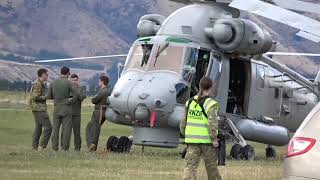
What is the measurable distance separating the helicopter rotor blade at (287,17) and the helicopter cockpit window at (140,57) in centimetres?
457

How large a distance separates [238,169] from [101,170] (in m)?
2.70

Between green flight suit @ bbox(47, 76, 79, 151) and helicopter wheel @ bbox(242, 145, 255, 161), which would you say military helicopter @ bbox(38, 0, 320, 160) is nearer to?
helicopter wheel @ bbox(242, 145, 255, 161)

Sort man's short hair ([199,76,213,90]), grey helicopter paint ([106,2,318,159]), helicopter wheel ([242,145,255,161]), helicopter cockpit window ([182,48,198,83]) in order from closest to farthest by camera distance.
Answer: man's short hair ([199,76,213,90])
grey helicopter paint ([106,2,318,159])
helicopter cockpit window ([182,48,198,83])
helicopter wheel ([242,145,255,161])

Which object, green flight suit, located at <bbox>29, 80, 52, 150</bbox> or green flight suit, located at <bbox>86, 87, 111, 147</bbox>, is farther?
green flight suit, located at <bbox>86, 87, 111, 147</bbox>

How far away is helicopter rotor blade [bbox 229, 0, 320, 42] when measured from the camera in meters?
14.2

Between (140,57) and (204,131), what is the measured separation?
28.1 ft

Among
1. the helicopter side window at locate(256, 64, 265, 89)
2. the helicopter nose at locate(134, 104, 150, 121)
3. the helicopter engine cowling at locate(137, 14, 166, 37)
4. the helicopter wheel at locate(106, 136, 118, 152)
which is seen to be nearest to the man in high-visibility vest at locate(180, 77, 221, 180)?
the helicopter nose at locate(134, 104, 150, 121)

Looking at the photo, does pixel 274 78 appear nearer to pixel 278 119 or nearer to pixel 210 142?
pixel 278 119

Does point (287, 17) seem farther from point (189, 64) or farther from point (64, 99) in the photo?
point (64, 99)

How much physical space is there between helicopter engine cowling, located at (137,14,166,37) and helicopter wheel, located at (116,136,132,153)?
291 cm

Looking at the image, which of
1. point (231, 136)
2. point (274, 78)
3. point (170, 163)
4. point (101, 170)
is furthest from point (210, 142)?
point (274, 78)

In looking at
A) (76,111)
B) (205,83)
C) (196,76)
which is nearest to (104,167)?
(205,83)

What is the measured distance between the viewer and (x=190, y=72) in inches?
814

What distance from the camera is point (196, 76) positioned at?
21.0 meters
